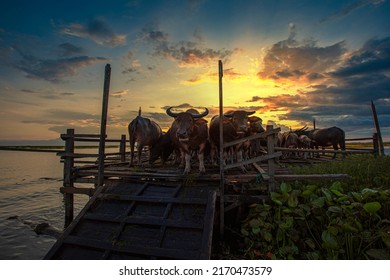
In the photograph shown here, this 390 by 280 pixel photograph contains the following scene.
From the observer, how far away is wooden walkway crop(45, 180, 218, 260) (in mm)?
4223

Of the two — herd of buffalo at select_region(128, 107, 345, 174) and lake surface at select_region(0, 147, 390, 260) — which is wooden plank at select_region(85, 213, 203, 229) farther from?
lake surface at select_region(0, 147, 390, 260)

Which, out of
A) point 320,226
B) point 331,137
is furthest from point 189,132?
point 331,137

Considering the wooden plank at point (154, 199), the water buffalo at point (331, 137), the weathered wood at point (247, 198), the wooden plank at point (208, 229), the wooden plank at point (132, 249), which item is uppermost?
the water buffalo at point (331, 137)

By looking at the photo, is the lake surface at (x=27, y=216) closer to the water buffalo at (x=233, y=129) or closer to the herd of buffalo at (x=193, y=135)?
the herd of buffalo at (x=193, y=135)

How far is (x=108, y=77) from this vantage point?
650 centimetres

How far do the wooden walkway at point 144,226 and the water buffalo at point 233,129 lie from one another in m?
2.29

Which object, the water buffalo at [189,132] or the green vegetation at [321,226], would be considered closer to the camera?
the green vegetation at [321,226]

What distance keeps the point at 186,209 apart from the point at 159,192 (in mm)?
1006

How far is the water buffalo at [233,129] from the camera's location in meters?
7.48

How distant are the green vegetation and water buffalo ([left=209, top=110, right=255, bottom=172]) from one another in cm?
218

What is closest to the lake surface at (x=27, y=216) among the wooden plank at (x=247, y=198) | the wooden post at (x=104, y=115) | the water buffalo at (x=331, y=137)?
the wooden post at (x=104, y=115)

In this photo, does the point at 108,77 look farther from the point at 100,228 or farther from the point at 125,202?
the point at 100,228

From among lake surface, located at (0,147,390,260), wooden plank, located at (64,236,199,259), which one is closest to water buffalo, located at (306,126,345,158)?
wooden plank, located at (64,236,199,259)
